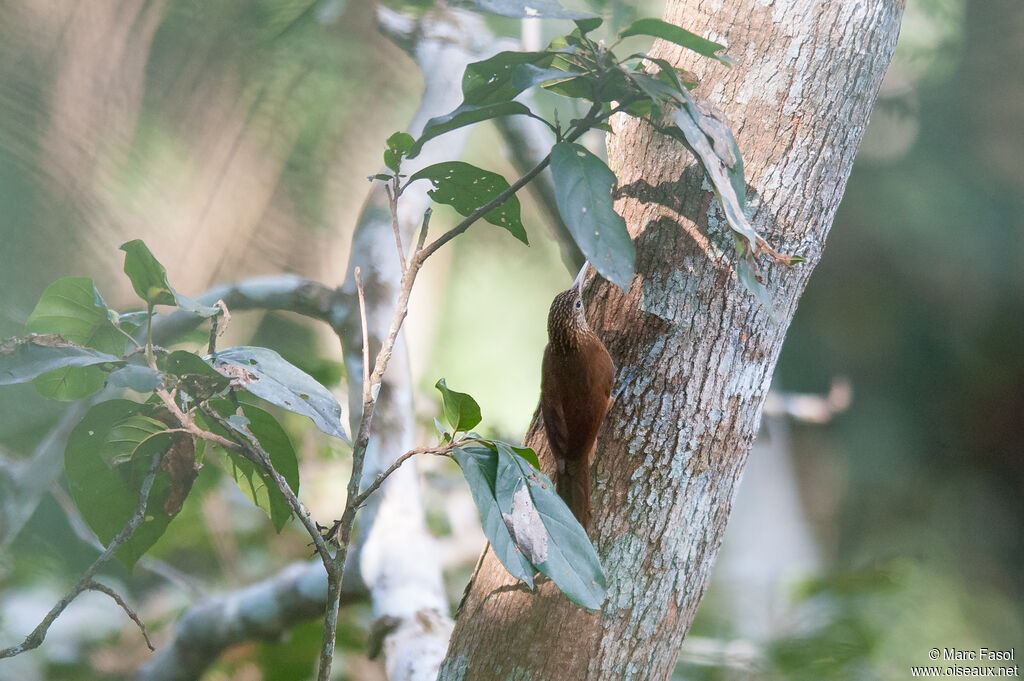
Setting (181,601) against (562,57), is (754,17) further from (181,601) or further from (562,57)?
(181,601)

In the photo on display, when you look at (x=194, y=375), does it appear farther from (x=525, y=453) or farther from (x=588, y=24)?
(x=588, y=24)

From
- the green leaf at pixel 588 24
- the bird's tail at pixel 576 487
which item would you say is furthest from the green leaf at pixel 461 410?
the green leaf at pixel 588 24

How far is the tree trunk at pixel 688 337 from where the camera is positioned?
0.97 m

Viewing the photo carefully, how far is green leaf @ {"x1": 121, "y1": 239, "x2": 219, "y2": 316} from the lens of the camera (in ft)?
2.38

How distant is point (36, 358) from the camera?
69 cm

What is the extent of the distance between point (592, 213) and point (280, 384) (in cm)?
38

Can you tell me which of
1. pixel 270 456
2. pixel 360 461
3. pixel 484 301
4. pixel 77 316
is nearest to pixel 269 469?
pixel 360 461

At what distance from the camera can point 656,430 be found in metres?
0.99

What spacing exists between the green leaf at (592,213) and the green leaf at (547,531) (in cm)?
22

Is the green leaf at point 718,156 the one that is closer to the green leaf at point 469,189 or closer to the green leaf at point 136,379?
the green leaf at point 469,189

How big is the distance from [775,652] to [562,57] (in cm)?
171

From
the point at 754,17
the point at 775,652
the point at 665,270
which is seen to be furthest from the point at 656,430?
the point at 775,652

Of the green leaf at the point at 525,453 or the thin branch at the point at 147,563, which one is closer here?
the green leaf at the point at 525,453

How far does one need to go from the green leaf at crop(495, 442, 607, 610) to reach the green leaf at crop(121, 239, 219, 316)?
13.4 inches
